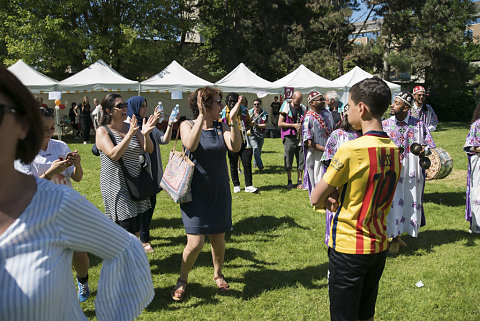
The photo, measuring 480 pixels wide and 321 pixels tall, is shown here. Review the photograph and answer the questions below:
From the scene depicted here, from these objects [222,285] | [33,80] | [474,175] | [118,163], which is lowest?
[222,285]

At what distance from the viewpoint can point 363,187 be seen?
2350 millimetres

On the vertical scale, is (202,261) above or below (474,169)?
below

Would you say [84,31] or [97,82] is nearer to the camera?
[97,82]

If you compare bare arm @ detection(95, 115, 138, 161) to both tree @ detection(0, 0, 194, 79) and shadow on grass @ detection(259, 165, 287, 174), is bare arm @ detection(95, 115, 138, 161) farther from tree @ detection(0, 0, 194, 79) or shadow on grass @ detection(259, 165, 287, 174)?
tree @ detection(0, 0, 194, 79)

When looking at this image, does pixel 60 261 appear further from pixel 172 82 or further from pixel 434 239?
pixel 172 82

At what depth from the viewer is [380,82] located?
2414 millimetres

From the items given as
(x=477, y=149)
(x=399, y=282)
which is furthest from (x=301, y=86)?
(x=399, y=282)

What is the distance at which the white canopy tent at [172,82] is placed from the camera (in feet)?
57.3

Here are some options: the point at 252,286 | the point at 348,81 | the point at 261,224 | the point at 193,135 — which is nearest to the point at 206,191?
the point at 193,135

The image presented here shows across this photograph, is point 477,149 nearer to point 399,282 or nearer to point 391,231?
point 391,231

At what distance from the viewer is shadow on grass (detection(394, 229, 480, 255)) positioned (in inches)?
211

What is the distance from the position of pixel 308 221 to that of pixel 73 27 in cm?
2208

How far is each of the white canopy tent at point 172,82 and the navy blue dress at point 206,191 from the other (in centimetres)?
1421

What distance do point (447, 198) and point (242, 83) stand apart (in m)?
12.7
